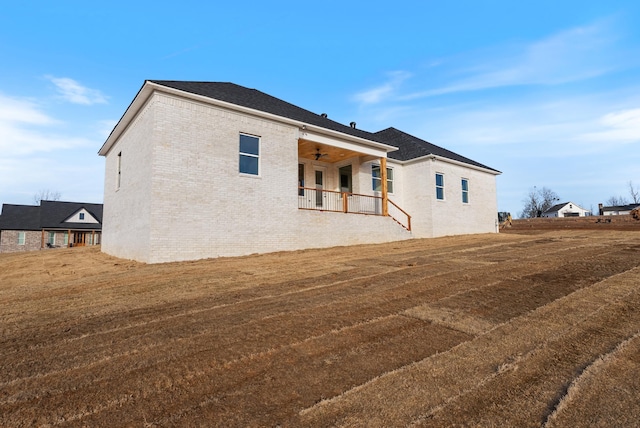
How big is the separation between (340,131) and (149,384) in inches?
519

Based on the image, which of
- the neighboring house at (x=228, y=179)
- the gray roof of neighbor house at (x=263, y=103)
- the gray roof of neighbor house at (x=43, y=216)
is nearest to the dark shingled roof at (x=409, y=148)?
the gray roof of neighbor house at (x=263, y=103)

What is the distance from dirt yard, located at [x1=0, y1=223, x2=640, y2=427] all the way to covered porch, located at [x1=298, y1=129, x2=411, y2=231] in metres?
9.92

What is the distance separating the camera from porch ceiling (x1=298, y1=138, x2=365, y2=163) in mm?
14512

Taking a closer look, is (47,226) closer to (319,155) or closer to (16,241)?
(16,241)

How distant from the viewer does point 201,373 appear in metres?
2.76

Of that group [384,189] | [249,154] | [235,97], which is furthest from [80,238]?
[384,189]

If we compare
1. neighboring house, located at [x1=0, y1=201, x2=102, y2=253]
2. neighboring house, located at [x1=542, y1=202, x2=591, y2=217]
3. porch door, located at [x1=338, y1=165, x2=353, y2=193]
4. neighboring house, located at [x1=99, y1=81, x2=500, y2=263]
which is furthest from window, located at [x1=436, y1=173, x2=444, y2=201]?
neighboring house, located at [x1=542, y1=202, x2=591, y2=217]

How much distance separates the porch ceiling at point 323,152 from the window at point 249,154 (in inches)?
91.3

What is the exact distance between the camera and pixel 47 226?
34250 millimetres

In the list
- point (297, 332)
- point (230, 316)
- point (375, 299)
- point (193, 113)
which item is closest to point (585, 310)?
point (375, 299)

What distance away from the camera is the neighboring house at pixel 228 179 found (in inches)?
392

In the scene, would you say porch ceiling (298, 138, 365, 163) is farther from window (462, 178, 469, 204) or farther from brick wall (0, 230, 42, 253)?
brick wall (0, 230, 42, 253)

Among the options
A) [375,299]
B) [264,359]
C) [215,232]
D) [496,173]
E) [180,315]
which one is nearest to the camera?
[264,359]

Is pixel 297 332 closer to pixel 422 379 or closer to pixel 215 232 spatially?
pixel 422 379
